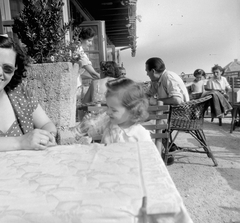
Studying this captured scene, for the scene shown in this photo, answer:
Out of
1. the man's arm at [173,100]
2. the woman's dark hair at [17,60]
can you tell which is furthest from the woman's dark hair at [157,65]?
the woman's dark hair at [17,60]

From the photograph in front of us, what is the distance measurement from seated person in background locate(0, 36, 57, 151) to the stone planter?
1.28 ft

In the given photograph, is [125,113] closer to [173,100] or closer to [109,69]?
[173,100]

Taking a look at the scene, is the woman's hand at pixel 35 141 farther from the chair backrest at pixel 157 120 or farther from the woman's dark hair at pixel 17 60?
the chair backrest at pixel 157 120

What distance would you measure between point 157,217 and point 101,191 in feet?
0.51

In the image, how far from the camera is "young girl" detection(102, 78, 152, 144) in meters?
1.69

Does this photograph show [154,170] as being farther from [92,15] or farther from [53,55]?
[92,15]

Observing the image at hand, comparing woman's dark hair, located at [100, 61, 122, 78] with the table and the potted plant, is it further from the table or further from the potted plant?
the table

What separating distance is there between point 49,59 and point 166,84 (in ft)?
5.41

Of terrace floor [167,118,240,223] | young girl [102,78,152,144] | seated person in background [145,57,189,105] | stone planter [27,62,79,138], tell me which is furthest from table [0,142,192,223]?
seated person in background [145,57,189,105]

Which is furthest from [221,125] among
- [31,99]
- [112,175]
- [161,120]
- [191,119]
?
[112,175]

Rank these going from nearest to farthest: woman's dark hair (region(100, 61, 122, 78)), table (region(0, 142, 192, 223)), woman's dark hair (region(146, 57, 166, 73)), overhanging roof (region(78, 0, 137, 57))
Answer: table (region(0, 142, 192, 223)), woman's dark hair (region(146, 57, 166, 73)), woman's dark hair (region(100, 61, 122, 78)), overhanging roof (region(78, 0, 137, 57))

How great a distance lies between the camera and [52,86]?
205 cm

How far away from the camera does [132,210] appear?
50cm

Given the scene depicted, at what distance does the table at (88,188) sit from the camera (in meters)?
0.49
